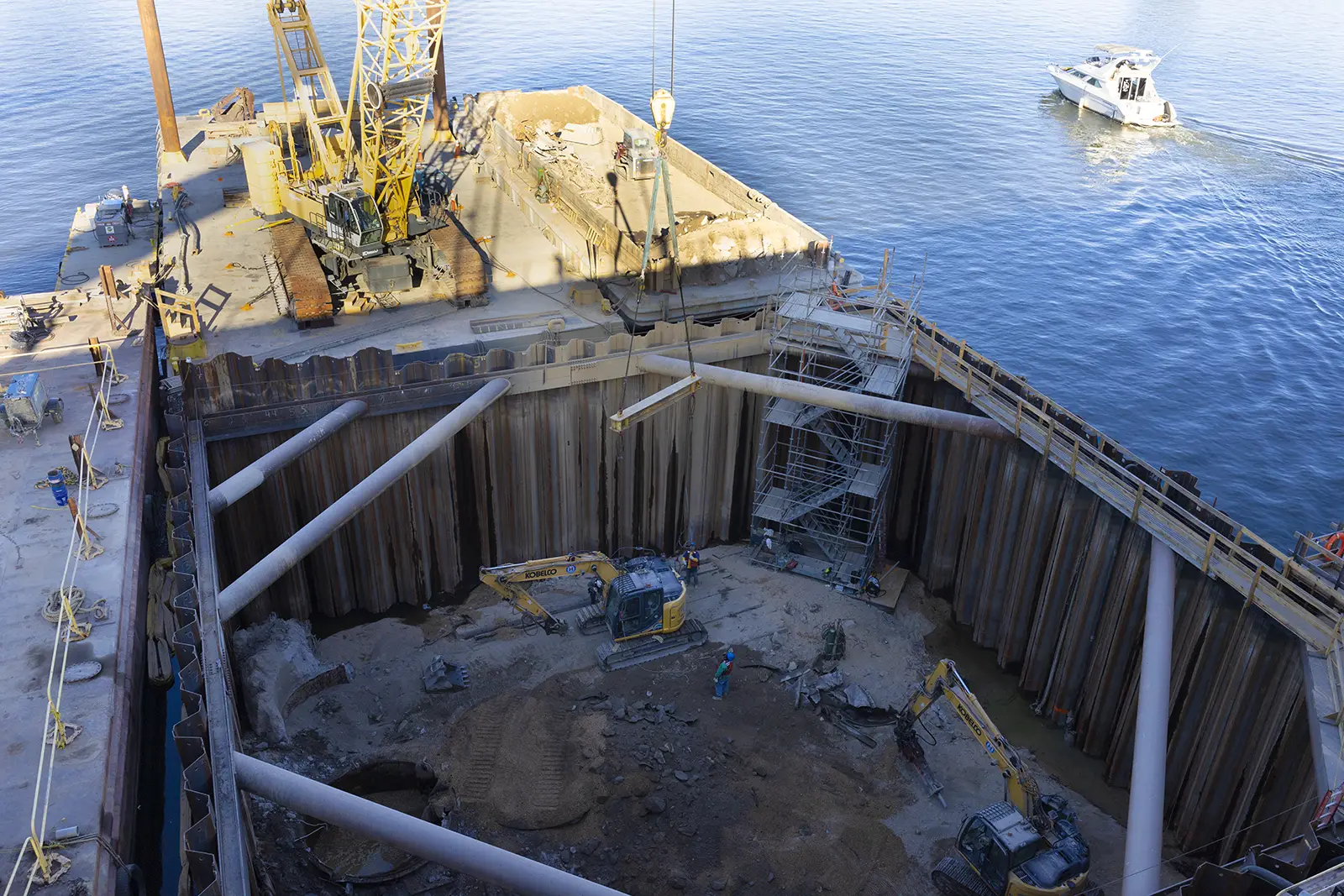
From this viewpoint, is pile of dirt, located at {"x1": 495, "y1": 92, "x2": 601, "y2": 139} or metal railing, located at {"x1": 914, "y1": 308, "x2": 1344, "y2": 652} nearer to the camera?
metal railing, located at {"x1": 914, "y1": 308, "x2": 1344, "y2": 652}

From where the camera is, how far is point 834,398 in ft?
88.7

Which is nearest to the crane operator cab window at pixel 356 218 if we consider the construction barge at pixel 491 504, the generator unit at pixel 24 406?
the construction barge at pixel 491 504

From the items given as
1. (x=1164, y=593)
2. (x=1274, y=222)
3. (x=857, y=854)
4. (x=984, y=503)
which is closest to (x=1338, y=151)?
(x=1274, y=222)

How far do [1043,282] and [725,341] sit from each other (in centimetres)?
3063

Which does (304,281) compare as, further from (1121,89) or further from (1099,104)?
(1099,104)

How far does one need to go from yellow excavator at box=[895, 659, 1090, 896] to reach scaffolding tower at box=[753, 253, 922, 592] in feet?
24.5

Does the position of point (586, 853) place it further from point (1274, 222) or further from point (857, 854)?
point (1274, 222)

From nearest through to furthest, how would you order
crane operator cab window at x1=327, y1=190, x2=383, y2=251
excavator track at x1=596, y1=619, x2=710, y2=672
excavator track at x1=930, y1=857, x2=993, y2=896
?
excavator track at x1=930, y1=857, x2=993, y2=896 → excavator track at x1=596, y1=619, x2=710, y2=672 → crane operator cab window at x1=327, y1=190, x2=383, y2=251

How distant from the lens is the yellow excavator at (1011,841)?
811 inches

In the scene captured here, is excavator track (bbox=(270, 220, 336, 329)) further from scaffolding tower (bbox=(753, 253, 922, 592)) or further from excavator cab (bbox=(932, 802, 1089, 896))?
excavator cab (bbox=(932, 802, 1089, 896))

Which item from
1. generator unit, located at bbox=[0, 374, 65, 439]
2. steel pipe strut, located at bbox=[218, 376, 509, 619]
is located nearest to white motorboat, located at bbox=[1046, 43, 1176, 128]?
steel pipe strut, located at bbox=[218, 376, 509, 619]

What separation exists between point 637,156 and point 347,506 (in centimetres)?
2412

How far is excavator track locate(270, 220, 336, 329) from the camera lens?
3055 cm

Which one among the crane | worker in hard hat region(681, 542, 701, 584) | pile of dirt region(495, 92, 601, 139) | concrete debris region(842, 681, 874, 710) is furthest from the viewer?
pile of dirt region(495, 92, 601, 139)
